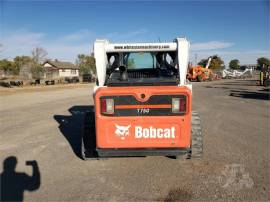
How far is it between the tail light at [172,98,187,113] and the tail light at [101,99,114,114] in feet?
3.49

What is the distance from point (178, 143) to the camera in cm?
529

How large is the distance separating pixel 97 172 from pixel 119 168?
417 mm

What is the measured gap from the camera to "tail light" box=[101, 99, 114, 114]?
5176 millimetres

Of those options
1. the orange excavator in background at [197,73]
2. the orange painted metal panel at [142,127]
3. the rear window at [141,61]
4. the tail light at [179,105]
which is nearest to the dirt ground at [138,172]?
the orange painted metal panel at [142,127]

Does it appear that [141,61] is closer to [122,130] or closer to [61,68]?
[122,130]

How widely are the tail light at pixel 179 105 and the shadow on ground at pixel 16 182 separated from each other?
101 inches

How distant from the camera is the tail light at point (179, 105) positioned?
202 inches

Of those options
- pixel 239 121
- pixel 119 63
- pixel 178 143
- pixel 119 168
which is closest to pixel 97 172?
pixel 119 168

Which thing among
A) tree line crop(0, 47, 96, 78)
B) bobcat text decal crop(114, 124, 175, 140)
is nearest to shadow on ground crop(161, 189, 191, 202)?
bobcat text decal crop(114, 124, 175, 140)

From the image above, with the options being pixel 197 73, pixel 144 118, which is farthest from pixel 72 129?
pixel 197 73

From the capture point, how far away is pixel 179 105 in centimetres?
515

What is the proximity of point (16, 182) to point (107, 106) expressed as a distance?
1924mm

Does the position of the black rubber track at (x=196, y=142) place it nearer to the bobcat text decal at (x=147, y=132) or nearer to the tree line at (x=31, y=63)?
the bobcat text decal at (x=147, y=132)

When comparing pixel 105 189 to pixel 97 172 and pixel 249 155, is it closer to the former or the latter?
pixel 97 172
